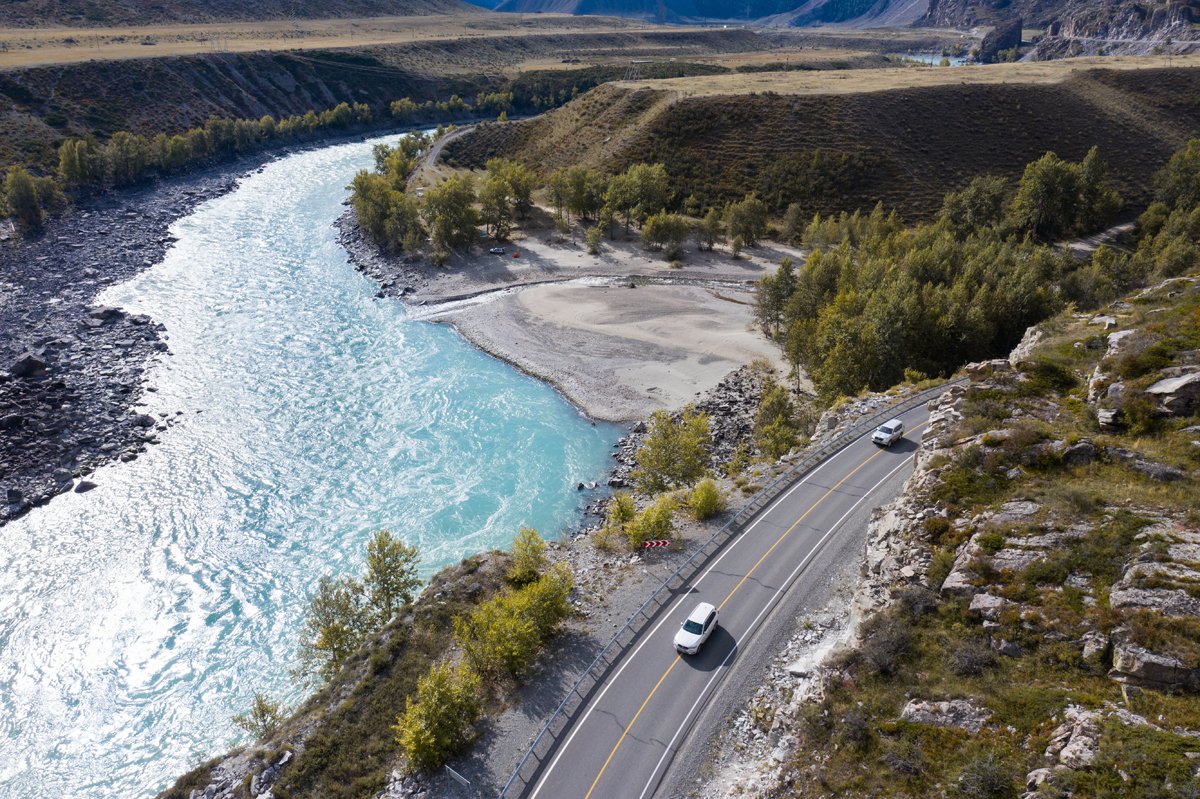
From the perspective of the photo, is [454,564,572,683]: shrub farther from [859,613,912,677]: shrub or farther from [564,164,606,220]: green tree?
[564,164,606,220]: green tree

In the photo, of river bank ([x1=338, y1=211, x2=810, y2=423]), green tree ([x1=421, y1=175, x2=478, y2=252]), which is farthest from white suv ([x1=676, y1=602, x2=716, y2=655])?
green tree ([x1=421, y1=175, x2=478, y2=252])

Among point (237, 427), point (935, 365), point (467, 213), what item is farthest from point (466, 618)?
point (467, 213)

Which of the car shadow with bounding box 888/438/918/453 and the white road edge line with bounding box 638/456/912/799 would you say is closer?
the white road edge line with bounding box 638/456/912/799

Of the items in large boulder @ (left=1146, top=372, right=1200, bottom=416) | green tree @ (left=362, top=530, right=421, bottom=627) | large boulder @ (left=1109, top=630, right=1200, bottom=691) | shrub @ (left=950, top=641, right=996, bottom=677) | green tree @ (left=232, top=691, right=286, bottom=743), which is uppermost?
large boulder @ (left=1146, top=372, right=1200, bottom=416)

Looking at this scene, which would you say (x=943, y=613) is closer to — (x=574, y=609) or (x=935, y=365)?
(x=574, y=609)

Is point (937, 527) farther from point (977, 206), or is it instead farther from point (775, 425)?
point (977, 206)

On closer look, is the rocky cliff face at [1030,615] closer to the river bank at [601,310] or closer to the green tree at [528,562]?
the green tree at [528,562]
